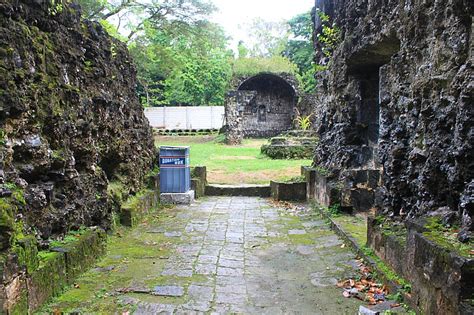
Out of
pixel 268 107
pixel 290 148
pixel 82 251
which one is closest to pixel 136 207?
pixel 82 251

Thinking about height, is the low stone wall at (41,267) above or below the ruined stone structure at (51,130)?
below

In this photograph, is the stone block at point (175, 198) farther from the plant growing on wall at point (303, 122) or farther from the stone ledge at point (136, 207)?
the plant growing on wall at point (303, 122)

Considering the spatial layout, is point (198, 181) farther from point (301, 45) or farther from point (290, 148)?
point (301, 45)

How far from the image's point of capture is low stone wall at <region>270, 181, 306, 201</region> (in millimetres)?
9031

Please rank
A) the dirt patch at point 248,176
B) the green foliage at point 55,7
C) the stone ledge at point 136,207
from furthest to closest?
the dirt patch at point 248,176, the stone ledge at point 136,207, the green foliage at point 55,7

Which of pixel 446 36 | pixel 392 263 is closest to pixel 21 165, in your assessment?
pixel 392 263

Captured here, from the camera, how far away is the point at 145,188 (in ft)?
25.5

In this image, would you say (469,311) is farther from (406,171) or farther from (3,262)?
(3,262)

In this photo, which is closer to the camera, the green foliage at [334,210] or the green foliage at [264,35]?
the green foliage at [334,210]

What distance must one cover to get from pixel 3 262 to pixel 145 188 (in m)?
4.97

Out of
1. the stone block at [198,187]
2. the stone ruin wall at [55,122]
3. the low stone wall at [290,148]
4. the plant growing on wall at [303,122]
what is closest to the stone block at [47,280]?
the stone ruin wall at [55,122]

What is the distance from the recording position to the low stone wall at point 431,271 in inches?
98.2

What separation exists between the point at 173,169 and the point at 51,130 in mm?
4211

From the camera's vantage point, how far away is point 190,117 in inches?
1098
